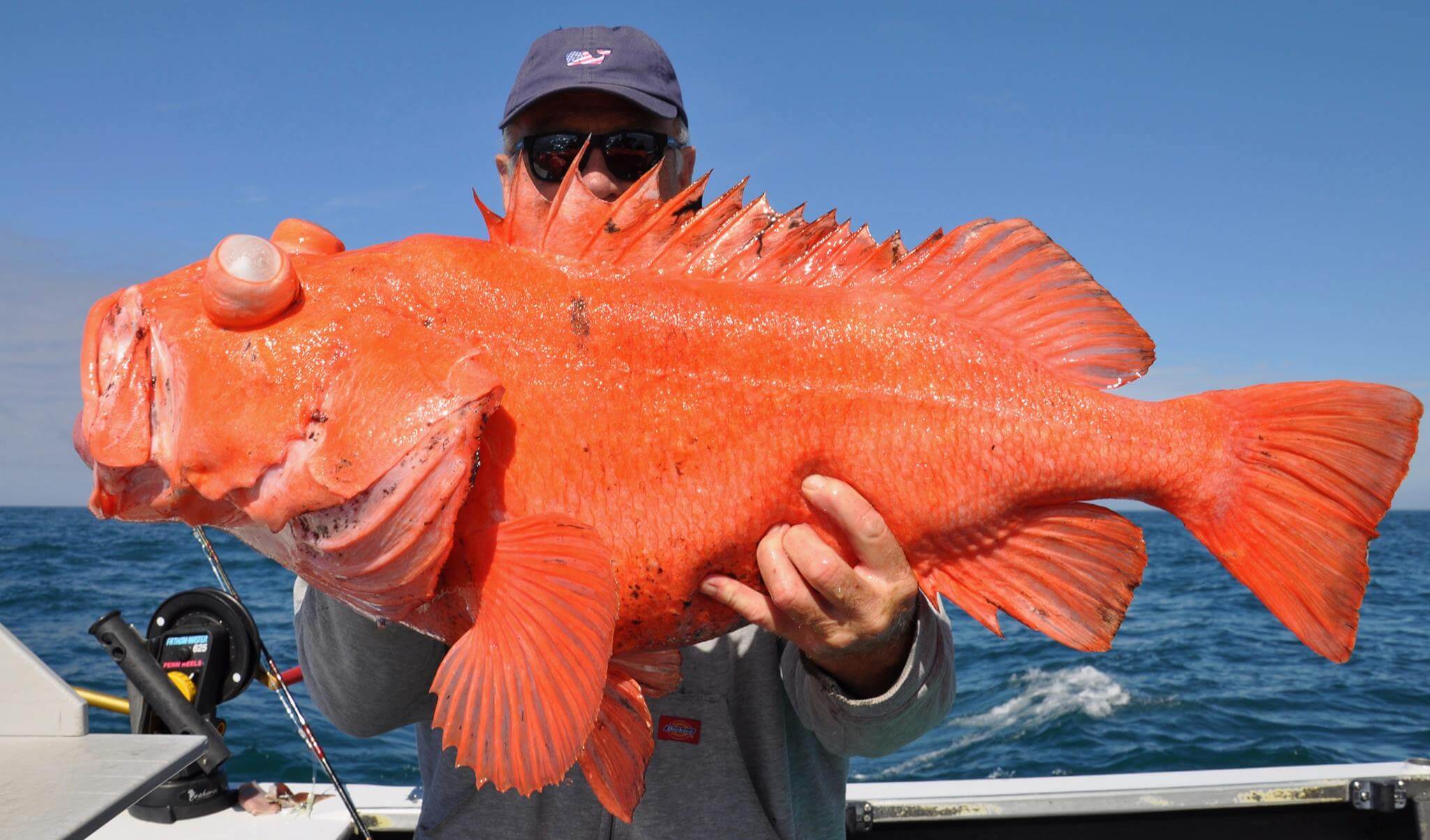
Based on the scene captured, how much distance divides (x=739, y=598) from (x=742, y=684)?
82cm

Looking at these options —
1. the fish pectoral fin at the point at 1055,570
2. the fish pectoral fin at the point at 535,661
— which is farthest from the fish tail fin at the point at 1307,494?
the fish pectoral fin at the point at 535,661

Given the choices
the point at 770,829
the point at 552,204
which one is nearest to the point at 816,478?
the point at 552,204

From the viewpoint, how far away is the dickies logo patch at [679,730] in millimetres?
2641

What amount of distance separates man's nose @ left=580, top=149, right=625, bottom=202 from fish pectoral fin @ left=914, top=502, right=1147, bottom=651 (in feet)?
5.60

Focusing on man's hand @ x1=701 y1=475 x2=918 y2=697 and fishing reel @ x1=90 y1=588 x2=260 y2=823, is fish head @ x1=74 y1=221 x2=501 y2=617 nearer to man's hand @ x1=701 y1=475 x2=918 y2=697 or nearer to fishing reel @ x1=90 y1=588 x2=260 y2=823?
man's hand @ x1=701 y1=475 x2=918 y2=697

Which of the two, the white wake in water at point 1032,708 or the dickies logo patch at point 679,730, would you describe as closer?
the dickies logo patch at point 679,730

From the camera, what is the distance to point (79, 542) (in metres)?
32.9

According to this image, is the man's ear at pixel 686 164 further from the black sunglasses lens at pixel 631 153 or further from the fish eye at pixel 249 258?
the fish eye at pixel 249 258

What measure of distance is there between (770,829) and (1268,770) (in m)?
3.57

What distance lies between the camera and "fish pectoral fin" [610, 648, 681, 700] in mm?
2119

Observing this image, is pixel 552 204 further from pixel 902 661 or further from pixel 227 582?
pixel 227 582

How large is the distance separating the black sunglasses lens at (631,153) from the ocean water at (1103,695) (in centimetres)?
650

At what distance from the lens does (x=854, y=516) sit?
6.51ft

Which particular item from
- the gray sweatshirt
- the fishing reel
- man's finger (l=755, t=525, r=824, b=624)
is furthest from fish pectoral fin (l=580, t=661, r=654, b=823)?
the fishing reel
